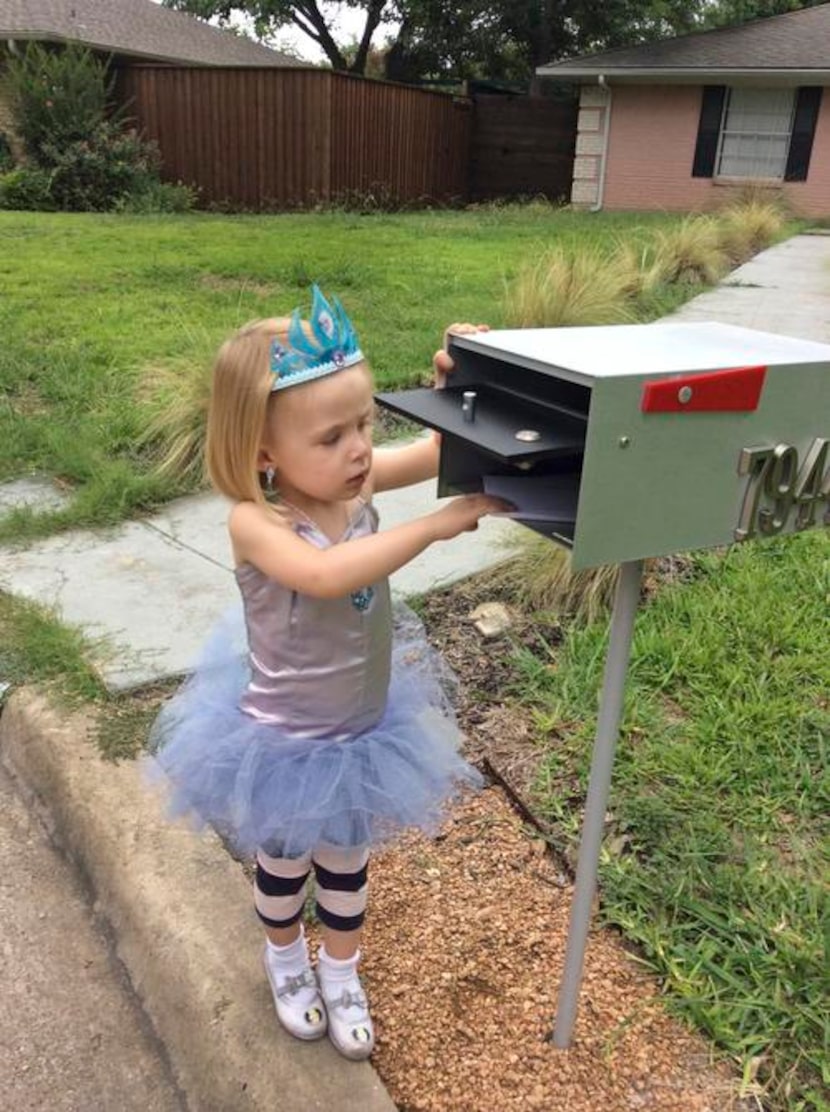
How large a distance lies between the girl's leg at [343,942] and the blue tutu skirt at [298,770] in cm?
8

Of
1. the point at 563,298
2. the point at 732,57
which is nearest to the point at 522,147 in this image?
the point at 732,57

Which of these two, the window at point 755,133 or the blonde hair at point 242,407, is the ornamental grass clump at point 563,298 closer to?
the blonde hair at point 242,407

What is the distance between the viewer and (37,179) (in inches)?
565

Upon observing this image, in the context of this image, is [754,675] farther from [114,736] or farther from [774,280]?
[774,280]

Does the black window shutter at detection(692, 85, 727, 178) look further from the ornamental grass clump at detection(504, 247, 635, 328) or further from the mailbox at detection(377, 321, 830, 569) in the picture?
the mailbox at detection(377, 321, 830, 569)

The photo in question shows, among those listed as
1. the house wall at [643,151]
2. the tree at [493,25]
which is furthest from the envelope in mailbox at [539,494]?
the tree at [493,25]

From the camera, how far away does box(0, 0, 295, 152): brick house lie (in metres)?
17.1

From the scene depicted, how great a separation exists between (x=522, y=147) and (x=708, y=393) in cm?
2102

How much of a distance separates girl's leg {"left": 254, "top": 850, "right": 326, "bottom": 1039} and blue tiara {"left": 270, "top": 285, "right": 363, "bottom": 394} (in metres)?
0.87

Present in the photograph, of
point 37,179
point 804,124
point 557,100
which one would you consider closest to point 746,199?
point 804,124

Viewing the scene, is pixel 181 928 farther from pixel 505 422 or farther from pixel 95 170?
pixel 95 170

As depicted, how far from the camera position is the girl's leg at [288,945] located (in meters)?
1.80

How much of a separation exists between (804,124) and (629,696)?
18.9m

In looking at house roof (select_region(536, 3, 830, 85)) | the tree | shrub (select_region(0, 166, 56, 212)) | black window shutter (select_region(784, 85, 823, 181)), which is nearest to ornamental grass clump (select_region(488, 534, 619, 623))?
shrub (select_region(0, 166, 56, 212))
